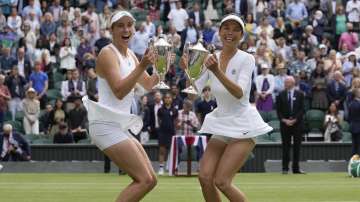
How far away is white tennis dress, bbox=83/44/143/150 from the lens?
37.4 feet

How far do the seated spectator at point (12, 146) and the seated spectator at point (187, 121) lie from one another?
156 inches

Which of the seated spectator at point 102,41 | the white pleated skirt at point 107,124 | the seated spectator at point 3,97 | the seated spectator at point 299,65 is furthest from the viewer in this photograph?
the seated spectator at point 102,41

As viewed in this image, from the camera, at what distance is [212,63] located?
11656 mm

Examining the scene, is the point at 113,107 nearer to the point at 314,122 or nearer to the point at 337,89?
the point at 314,122

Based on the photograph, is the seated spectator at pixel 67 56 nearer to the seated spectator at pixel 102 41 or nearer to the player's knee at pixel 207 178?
the seated spectator at pixel 102 41

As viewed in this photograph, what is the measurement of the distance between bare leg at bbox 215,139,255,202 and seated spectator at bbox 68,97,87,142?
17715mm

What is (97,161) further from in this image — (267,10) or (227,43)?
(227,43)

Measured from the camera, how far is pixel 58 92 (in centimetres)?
3158

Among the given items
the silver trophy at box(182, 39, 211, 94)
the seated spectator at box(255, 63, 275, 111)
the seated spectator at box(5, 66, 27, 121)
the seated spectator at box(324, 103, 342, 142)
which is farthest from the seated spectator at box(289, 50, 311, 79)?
the silver trophy at box(182, 39, 211, 94)

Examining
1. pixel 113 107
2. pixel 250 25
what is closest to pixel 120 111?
pixel 113 107

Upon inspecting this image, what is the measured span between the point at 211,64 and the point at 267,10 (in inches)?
936

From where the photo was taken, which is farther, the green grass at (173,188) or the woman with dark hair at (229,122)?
the green grass at (173,188)

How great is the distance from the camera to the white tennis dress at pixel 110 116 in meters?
11.4

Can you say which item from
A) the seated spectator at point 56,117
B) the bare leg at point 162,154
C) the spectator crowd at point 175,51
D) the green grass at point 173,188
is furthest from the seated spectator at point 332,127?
the seated spectator at point 56,117
